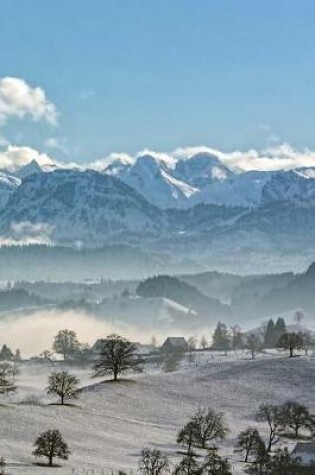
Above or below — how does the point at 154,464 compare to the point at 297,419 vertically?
below

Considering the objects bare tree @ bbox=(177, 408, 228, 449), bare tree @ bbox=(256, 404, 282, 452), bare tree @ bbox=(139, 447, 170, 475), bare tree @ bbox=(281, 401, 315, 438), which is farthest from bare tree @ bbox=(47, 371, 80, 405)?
bare tree @ bbox=(139, 447, 170, 475)

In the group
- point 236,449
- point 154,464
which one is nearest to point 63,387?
point 236,449

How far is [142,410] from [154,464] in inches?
1913

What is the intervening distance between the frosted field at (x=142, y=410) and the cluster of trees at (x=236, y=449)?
2247 millimetres

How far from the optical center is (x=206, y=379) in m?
167

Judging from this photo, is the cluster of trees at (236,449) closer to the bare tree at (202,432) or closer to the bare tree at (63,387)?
the bare tree at (202,432)

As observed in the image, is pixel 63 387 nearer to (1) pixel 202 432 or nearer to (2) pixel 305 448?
(1) pixel 202 432

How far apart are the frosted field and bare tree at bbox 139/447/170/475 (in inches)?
109

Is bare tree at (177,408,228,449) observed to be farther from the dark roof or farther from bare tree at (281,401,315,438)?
the dark roof

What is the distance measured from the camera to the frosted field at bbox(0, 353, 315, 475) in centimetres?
9523

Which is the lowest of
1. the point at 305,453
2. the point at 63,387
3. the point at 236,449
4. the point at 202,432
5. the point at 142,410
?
the point at 236,449

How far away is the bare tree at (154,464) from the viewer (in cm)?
8419

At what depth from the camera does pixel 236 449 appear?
10869 centimetres

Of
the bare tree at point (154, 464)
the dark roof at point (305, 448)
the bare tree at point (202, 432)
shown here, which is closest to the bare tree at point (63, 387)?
the bare tree at point (202, 432)
